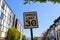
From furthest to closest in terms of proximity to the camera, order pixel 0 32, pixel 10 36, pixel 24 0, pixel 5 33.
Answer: pixel 5 33 < pixel 10 36 < pixel 0 32 < pixel 24 0

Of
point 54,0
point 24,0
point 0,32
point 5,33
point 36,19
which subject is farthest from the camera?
point 5,33

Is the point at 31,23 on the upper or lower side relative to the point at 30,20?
lower

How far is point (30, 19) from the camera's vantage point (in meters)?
7.42

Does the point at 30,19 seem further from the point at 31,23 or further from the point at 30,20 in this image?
the point at 31,23

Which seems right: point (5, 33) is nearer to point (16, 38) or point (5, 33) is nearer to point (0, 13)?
point (16, 38)

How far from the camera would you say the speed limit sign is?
7359mm

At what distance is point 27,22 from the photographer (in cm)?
743

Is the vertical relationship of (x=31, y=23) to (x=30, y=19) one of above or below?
below

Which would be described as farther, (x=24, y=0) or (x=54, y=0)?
(x=24, y=0)

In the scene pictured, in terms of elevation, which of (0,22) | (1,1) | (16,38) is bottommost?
(16,38)

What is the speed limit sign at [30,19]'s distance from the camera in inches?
290

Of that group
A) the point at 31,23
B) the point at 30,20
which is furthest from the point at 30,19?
the point at 31,23

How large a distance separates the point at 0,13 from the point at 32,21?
41302 millimetres

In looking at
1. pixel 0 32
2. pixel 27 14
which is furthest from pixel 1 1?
pixel 27 14
